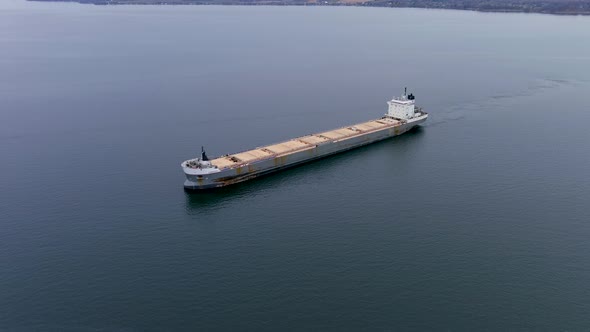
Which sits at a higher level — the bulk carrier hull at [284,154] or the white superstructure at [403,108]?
the white superstructure at [403,108]

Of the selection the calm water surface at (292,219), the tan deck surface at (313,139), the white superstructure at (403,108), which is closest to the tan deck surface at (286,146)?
the tan deck surface at (313,139)

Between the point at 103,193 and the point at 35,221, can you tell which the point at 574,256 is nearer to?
the point at 103,193

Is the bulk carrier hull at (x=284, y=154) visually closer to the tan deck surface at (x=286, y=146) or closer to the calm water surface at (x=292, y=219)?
the tan deck surface at (x=286, y=146)

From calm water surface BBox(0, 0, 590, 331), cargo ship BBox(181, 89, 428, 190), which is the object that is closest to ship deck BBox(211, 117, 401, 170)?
cargo ship BBox(181, 89, 428, 190)

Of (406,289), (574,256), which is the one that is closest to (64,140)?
(406,289)

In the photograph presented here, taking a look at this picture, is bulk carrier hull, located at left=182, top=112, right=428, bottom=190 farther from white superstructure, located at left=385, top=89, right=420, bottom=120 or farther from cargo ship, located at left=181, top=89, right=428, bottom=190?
white superstructure, located at left=385, top=89, right=420, bottom=120

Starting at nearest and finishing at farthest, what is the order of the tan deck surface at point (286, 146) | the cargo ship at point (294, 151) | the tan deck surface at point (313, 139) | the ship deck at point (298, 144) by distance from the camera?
the cargo ship at point (294, 151) < the ship deck at point (298, 144) < the tan deck surface at point (286, 146) < the tan deck surface at point (313, 139)
